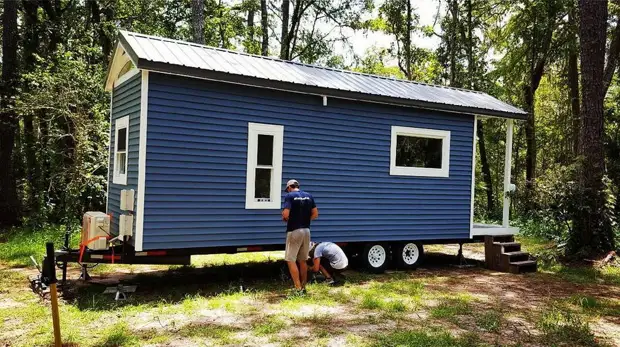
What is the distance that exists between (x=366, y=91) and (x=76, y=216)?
30.3 ft

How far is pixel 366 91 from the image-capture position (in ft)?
29.9

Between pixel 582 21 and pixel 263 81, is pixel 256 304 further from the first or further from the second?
pixel 582 21

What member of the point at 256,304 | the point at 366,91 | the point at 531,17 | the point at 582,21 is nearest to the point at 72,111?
the point at 366,91

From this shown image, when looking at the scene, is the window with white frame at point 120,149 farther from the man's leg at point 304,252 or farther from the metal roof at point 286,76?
the man's leg at point 304,252

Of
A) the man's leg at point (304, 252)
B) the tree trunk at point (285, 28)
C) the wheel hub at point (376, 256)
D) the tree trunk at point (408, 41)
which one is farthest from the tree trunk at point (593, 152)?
the tree trunk at point (285, 28)

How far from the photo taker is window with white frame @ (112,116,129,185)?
845cm

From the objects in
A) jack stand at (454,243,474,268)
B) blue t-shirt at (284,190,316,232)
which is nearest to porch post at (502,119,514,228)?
jack stand at (454,243,474,268)

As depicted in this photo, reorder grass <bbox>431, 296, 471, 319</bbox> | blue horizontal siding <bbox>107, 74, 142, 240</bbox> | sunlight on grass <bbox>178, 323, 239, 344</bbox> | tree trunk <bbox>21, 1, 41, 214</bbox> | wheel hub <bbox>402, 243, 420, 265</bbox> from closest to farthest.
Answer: sunlight on grass <bbox>178, 323, 239, 344</bbox>
grass <bbox>431, 296, 471, 319</bbox>
blue horizontal siding <bbox>107, 74, 142, 240</bbox>
wheel hub <bbox>402, 243, 420, 265</bbox>
tree trunk <bbox>21, 1, 41, 214</bbox>

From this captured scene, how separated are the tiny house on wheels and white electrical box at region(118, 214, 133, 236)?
0.05 feet

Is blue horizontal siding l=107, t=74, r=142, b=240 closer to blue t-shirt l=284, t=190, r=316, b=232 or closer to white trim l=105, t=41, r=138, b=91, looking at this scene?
white trim l=105, t=41, r=138, b=91

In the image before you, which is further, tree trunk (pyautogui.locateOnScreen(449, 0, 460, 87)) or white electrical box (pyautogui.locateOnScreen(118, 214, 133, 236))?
tree trunk (pyautogui.locateOnScreen(449, 0, 460, 87))

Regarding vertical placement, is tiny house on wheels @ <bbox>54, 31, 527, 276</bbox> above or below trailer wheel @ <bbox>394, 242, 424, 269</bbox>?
above

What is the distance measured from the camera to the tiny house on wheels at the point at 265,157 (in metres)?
7.28

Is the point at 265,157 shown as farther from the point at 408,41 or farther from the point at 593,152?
the point at 408,41
